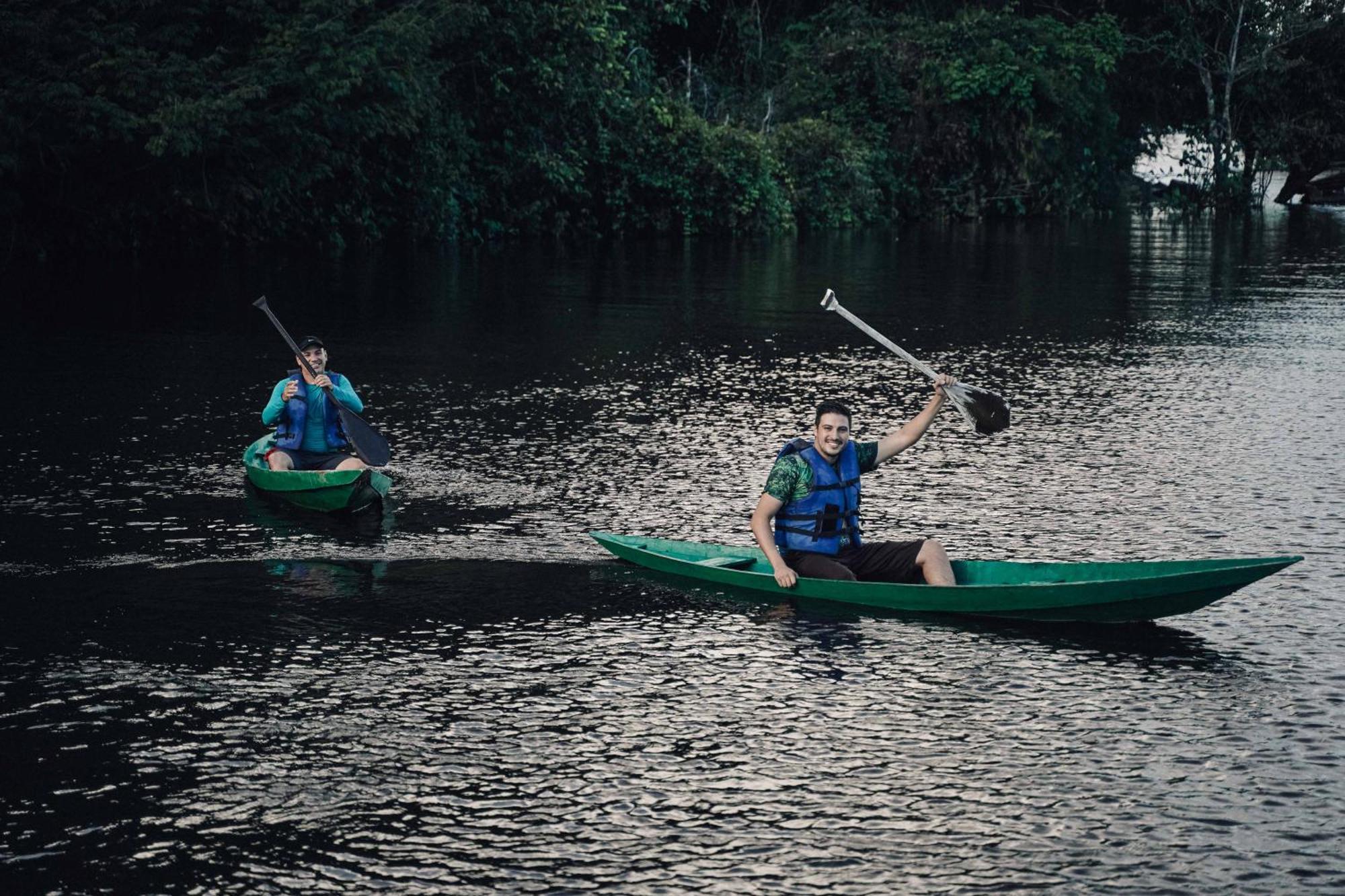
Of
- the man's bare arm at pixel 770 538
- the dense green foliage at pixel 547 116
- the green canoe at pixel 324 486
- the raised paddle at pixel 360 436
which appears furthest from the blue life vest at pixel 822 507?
the dense green foliage at pixel 547 116

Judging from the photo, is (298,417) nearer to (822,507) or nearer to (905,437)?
(822,507)

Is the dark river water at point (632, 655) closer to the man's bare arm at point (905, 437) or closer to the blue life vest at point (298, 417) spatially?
the blue life vest at point (298, 417)

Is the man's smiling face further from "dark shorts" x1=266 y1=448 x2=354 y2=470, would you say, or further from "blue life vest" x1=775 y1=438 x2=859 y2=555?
"dark shorts" x1=266 y1=448 x2=354 y2=470

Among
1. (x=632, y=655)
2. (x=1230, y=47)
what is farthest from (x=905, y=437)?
(x=1230, y=47)

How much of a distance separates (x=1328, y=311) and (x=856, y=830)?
20.9m

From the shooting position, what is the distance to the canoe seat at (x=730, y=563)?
9.86 meters

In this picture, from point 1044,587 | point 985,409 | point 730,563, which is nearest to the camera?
point 1044,587

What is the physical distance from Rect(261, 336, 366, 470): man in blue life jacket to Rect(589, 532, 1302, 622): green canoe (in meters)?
3.68

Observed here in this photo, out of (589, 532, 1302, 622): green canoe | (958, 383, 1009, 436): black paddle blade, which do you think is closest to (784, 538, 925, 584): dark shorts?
(589, 532, 1302, 622): green canoe

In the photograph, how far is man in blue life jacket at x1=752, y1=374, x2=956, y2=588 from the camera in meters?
9.46

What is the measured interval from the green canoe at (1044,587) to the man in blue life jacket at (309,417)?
3678mm

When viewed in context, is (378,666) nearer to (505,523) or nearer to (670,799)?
(670,799)

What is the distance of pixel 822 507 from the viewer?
31.7ft

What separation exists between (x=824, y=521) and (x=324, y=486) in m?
3.81
